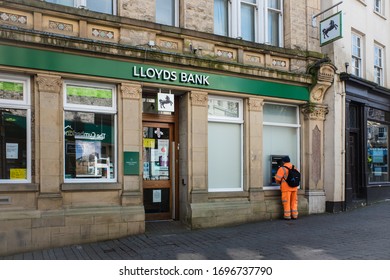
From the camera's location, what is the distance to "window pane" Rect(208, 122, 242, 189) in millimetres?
9961

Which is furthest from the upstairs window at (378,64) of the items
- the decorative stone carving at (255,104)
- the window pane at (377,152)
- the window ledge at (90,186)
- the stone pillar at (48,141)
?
the stone pillar at (48,141)

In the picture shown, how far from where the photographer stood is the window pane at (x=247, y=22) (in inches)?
430

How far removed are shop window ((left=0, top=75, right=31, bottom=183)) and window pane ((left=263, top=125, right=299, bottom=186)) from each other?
20.8 feet

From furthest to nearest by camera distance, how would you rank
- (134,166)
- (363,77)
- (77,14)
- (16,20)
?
(363,77)
(134,166)
(77,14)
(16,20)

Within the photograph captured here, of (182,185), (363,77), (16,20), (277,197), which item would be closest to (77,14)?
(16,20)

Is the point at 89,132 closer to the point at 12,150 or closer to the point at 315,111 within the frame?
the point at 12,150

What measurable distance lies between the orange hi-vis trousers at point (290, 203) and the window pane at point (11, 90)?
7056mm

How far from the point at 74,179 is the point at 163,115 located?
9.27 ft

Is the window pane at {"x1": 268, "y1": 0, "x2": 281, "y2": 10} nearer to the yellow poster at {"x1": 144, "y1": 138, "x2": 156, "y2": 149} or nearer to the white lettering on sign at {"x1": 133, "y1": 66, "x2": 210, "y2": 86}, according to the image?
the white lettering on sign at {"x1": 133, "y1": 66, "x2": 210, "y2": 86}

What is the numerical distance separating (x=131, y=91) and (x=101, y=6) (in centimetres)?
213

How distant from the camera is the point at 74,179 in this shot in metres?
8.19

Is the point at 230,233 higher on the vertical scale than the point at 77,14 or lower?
lower

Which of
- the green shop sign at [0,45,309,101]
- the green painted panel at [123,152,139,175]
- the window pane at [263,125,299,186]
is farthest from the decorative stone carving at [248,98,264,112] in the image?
the green painted panel at [123,152,139,175]

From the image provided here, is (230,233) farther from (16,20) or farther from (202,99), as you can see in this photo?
(16,20)
